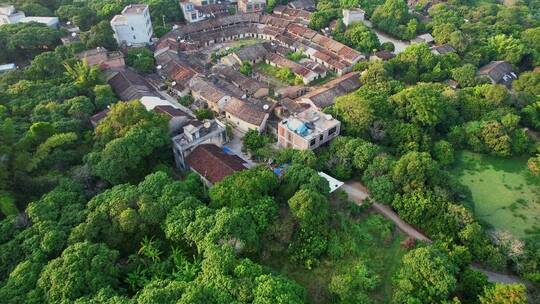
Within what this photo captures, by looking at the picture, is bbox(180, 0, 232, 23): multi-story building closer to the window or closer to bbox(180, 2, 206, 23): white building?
bbox(180, 2, 206, 23): white building

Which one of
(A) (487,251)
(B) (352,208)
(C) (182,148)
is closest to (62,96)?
(C) (182,148)

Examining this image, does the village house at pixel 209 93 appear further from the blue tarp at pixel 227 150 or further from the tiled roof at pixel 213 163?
the tiled roof at pixel 213 163

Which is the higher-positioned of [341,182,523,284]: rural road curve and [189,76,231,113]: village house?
[189,76,231,113]: village house

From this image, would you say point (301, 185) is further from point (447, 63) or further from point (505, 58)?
point (505, 58)

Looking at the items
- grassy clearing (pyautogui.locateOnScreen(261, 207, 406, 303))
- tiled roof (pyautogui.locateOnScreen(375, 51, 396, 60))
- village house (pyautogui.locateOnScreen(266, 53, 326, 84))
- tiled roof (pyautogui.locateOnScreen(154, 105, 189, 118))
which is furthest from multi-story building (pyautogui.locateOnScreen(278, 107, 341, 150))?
tiled roof (pyautogui.locateOnScreen(375, 51, 396, 60))

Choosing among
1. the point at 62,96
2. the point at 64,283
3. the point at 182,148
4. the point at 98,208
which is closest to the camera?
the point at 64,283
